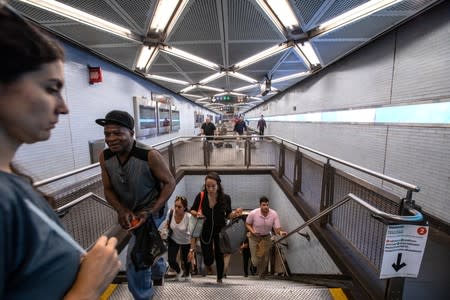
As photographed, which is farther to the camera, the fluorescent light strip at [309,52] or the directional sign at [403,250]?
the fluorescent light strip at [309,52]

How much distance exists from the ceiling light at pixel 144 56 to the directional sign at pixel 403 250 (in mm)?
4409

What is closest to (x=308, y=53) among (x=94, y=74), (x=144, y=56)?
(x=144, y=56)

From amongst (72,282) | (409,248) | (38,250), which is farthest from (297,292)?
(38,250)

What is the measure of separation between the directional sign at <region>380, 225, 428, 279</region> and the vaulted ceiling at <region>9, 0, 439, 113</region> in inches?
105

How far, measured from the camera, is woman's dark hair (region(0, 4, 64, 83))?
485 millimetres

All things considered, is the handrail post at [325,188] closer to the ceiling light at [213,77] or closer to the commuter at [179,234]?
the commuter at [179,234]

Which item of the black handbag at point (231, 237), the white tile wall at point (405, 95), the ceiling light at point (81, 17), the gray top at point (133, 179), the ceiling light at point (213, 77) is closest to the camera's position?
the gray top at point (133, 179)

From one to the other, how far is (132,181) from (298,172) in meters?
3.74

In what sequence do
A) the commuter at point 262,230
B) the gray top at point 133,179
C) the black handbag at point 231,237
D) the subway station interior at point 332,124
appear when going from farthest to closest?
the commuter at point 262,230 → the black handbag at point 231,237 → the subway station interior at point 332,124 → the gray top at point 133,179

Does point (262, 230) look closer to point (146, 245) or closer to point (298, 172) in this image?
point (298, 172)

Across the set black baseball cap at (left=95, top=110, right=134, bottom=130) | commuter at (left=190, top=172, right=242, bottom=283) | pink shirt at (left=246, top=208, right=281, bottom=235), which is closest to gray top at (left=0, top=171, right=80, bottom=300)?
black baseball cap at (left=95, top=110, right=134, bottom=130)

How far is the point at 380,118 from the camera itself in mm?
4520

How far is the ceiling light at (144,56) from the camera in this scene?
13.7 feet

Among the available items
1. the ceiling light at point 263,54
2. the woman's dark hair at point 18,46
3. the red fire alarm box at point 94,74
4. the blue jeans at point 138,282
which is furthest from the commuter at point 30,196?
the red fire alarm box at point 94,74
